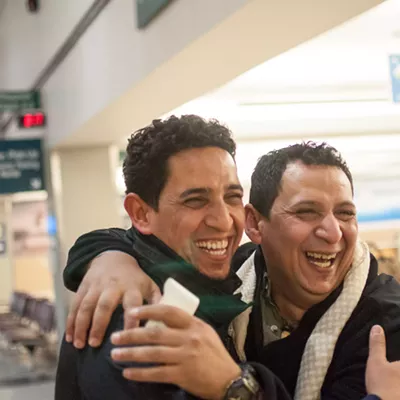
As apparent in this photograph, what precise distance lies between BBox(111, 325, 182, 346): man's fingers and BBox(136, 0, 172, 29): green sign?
9.09 feet

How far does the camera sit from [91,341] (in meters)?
1.34

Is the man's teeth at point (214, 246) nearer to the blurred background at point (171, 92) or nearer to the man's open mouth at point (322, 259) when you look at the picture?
the man's open mouth at point (322, 259)

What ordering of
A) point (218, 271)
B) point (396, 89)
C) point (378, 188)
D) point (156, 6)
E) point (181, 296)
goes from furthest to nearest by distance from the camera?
point (378, 188), point (396, 89), point (156, 6), point (218, 271), point (181, 296)

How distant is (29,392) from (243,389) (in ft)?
20.8

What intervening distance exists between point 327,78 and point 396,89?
1085mm

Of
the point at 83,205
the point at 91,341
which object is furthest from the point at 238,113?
the point at 91,341

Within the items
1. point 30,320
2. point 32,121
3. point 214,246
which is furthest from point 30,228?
point 214,246

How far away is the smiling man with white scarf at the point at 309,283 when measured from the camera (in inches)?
63.8

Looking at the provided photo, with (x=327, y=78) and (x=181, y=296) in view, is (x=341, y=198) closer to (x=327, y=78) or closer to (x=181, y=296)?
(x=181, y=296)

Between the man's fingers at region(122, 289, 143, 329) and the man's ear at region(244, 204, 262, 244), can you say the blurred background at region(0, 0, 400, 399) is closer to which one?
the man's ear at region(244, 204, 262, 244)

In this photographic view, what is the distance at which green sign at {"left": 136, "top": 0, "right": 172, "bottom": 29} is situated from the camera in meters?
3.76

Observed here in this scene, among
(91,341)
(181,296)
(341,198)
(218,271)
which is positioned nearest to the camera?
(181,296)

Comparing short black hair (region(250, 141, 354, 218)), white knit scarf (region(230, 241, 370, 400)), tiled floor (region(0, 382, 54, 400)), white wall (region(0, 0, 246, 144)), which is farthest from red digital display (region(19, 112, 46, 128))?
white knit scarf (region(230, 241, 370, 400))

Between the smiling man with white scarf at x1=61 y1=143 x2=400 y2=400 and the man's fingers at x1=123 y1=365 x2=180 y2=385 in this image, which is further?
the smiling man with white scarf at x1=61 y1=143 x2=400 y2=400
